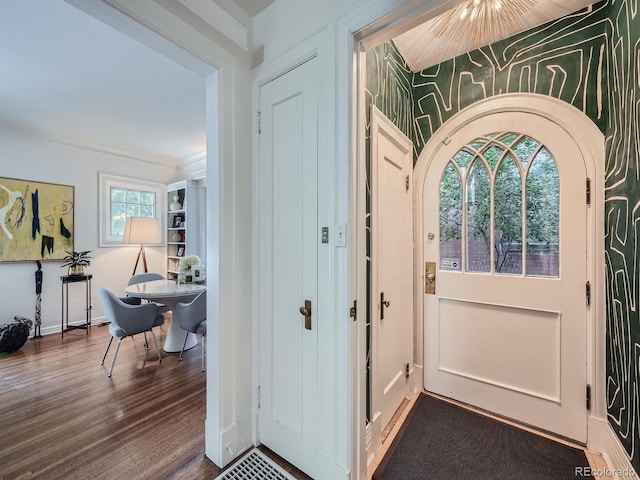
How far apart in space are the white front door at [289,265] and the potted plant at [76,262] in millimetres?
3592

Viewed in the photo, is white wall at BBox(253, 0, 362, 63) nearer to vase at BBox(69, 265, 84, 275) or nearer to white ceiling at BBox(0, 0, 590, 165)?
white ceiling at BBox(0, 0, 590, 165)

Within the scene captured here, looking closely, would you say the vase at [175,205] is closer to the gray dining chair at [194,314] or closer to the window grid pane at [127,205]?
the window grid pane at [127,205]

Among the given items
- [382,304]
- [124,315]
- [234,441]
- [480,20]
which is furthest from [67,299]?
[480,20]

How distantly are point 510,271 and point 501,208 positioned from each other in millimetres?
449

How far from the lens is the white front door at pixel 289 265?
1387mm

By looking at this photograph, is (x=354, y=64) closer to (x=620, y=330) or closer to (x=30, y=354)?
(x=620, y=330)

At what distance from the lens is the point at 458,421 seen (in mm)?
1836

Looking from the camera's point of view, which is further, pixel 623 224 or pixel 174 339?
pixel 174 339

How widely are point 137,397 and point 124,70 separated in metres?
2.67

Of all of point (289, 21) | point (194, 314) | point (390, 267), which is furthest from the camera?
point (194, 314)

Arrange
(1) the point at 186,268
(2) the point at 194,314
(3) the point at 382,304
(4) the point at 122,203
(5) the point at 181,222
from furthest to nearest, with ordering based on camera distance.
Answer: (5) the point at 181,222, (4) the point at 122,203, (1) the point at 186,268, (2) the point at 194,314, (3) the point at 382,304

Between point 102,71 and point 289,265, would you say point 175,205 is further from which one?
point 289,265

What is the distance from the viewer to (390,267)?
1810mm

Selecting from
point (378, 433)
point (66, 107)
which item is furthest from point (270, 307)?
point (66, 107)
